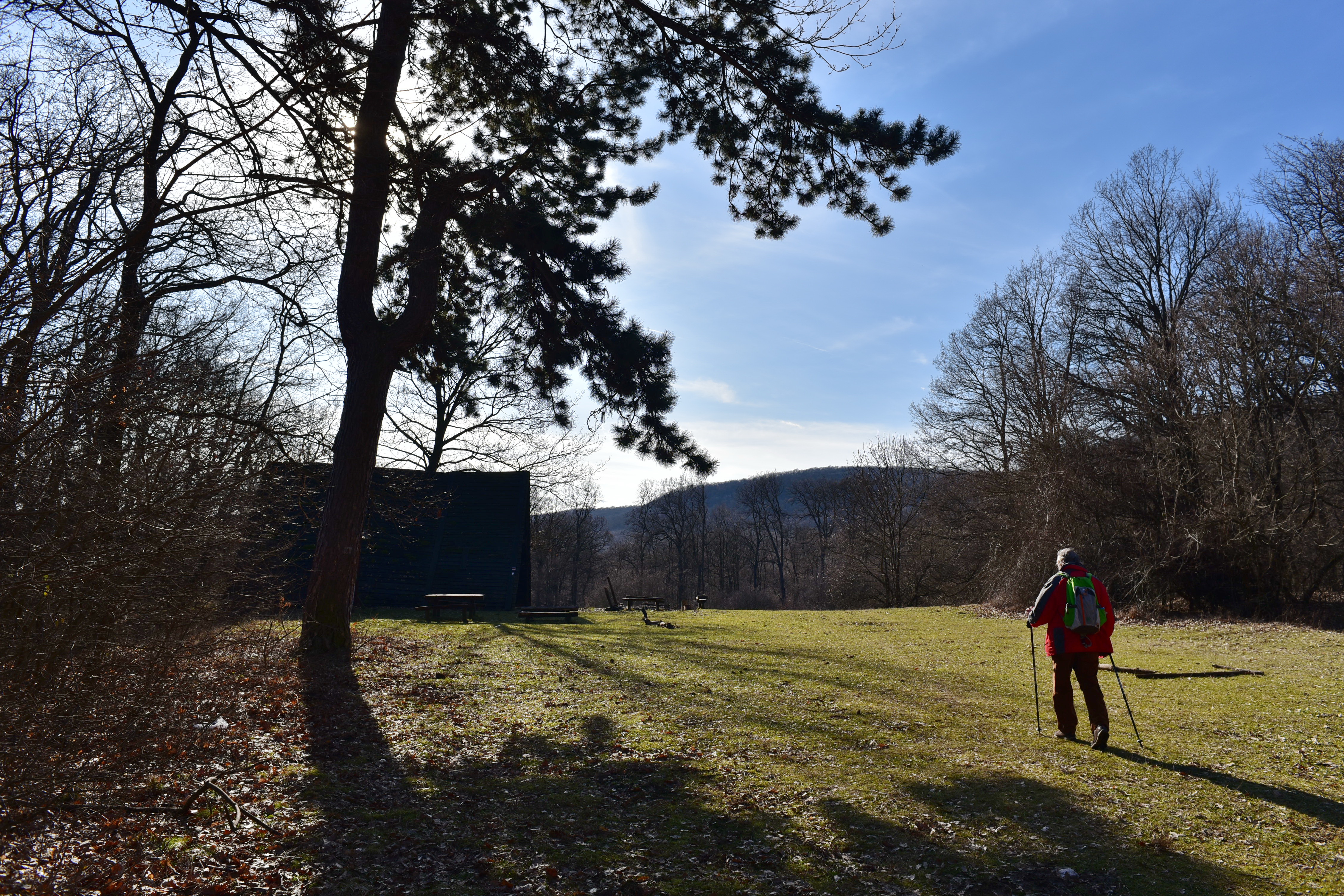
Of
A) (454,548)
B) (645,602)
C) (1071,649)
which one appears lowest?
(645,602)

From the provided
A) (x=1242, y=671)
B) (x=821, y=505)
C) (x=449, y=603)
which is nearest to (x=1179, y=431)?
(x=1242, y=671)

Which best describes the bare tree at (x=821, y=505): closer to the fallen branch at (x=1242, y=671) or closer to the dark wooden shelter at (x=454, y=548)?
Result: the dark wooden shelter at (x=454, y=548)

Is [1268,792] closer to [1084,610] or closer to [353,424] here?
[1084,610]

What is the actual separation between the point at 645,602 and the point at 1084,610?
2132 cm

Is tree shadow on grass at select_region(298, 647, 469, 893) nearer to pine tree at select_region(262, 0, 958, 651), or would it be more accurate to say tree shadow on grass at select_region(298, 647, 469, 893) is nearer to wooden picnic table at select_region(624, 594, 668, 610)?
pine tree at select_region(262, 0, 958, 651)

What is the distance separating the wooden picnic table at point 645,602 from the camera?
26.8 metres

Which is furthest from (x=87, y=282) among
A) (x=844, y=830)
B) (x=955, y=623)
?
(x=955, y=623)

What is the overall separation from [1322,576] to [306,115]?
2171 cm

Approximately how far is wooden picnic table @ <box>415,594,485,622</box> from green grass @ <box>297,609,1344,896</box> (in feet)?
26.7

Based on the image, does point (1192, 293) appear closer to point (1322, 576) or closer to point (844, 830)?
point (1322, 576)

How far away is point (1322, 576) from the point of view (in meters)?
17.0

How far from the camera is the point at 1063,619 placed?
22.2 feet

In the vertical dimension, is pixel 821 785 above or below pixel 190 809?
below

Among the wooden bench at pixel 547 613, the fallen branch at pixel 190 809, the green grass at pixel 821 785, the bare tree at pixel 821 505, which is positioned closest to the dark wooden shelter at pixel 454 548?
the wooden bench at pixel 547 613
